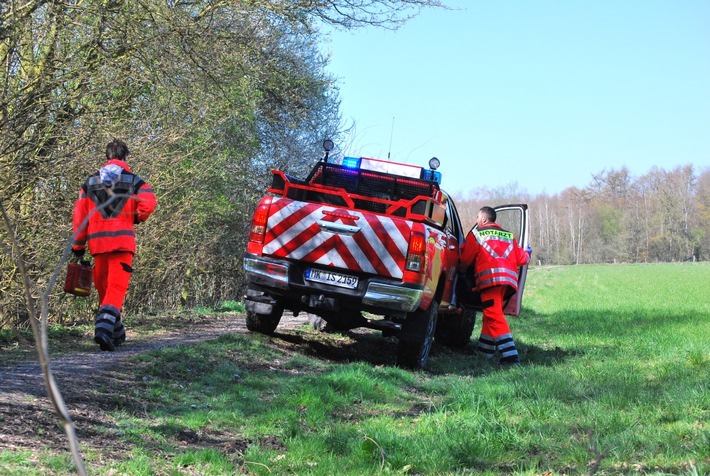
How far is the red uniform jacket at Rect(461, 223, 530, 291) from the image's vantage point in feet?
31.2

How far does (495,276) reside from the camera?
9492 mm

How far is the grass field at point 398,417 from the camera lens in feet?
14.6

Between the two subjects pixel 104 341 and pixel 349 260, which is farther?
pixel 349 260

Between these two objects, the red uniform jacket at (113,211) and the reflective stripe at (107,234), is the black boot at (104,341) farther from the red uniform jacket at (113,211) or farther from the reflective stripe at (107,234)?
the reflective stripe at (107,234)

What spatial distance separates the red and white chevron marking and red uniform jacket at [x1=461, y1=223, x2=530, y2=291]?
5.27 feet

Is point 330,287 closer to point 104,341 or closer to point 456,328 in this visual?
point 104,341

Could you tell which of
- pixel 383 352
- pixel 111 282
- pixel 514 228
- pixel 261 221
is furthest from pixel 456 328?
pixel 111 282

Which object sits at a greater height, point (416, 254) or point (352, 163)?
point (352, 163)

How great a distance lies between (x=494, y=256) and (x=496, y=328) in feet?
2.86

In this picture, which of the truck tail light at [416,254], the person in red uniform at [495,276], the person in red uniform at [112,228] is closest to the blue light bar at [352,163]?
the person in red uniform at [495,276]

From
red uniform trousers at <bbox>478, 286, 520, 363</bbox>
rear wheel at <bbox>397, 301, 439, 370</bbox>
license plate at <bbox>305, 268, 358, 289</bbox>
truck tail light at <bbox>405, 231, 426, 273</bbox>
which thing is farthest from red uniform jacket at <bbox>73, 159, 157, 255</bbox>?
red uniform trousers at <bbox>478, 286, 520, 363</bbox>

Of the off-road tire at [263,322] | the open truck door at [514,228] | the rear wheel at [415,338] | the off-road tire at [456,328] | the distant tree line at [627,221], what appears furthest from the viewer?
the distant tree line at [627,221]

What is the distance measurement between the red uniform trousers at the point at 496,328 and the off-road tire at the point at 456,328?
1.55 meters

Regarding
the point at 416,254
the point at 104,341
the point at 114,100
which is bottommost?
the point at 104,341
